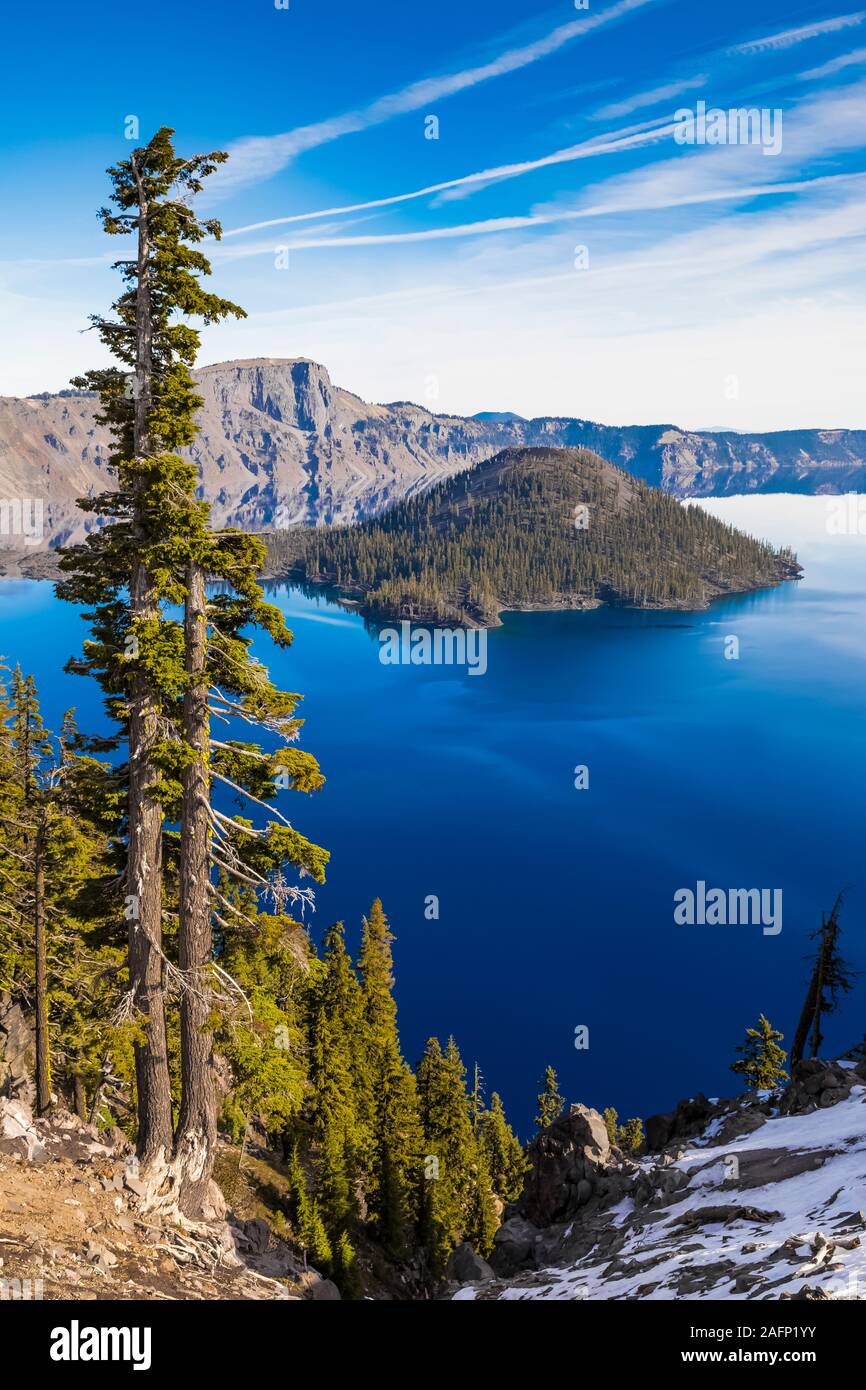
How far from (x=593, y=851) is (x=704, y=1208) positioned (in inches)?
3259

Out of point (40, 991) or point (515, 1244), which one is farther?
point (515, 1244)

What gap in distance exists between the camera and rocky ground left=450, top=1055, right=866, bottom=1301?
48.9 feet

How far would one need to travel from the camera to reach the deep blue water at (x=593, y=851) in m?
71.4

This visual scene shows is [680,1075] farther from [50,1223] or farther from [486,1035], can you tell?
[50,1223]

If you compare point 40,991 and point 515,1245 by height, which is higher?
point 40,991

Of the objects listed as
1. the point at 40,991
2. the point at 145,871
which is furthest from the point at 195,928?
the point at 40,991

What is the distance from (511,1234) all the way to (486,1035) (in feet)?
135

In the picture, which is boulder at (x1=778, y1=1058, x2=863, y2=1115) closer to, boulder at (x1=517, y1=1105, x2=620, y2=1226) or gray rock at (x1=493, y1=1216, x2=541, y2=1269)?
boulder at (x1=517, y1=1105, x2=620, y2=1226)

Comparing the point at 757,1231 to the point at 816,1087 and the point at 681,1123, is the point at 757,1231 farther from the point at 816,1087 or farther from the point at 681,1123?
the point at 681,1123

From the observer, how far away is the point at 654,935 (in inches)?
3342

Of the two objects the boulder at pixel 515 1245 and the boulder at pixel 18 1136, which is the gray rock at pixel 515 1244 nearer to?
the boulder at pixel 515 1245

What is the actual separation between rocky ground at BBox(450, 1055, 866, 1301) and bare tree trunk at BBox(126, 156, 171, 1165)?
344 inches

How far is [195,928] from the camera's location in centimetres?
1695
